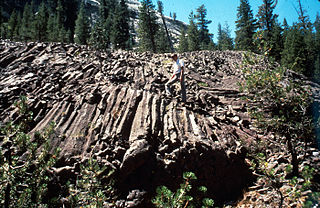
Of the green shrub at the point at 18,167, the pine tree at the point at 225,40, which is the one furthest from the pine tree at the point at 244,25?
the green shrub at the point at 18,167

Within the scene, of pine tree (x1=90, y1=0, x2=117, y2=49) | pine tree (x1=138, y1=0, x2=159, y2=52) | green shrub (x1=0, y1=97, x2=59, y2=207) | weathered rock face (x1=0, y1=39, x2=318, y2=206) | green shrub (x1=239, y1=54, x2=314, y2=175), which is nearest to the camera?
green shrub (x1=0, y1=97, x2=59, y2=207)

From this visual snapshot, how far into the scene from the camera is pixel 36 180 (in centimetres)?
365

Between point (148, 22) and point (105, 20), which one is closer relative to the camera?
point (148, 22)

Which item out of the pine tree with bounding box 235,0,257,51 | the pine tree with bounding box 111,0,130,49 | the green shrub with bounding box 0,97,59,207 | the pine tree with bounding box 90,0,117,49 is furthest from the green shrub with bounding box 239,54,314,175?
the pine tree with bounding box 111,0,130,49

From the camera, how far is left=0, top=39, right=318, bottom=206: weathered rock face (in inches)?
257

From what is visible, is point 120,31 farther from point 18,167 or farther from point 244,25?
point 18,167

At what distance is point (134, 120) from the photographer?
7746 mm

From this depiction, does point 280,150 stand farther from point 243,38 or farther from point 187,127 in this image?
point 243,38

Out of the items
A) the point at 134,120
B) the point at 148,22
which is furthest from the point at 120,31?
the point at 134,120

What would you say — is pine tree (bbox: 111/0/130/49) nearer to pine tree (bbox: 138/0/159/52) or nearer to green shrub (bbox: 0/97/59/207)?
pine tree (bbox: 138/0/159/52)

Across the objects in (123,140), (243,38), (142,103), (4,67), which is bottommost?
(123,140)

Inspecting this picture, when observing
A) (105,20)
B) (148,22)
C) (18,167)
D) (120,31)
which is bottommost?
(18,167)

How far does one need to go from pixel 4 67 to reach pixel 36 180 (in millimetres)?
11384

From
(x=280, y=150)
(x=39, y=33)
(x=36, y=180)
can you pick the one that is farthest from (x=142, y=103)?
(x=39, y=33)
